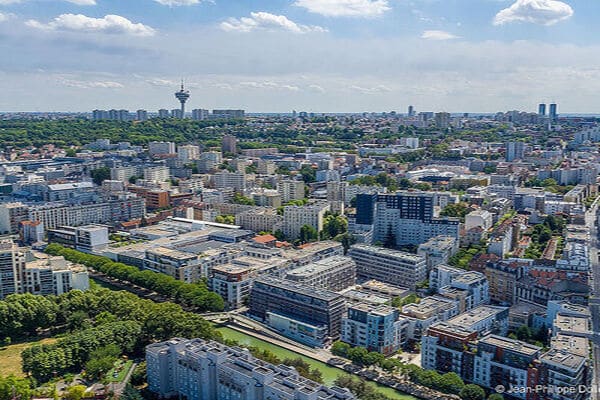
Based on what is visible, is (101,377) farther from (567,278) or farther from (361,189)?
(361,189)

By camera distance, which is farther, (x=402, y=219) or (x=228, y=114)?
(x=228, y=114)

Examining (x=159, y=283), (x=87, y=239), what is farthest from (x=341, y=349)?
(x=87, y=239)

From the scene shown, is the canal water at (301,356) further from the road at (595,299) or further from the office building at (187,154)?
the office building at (187,154)

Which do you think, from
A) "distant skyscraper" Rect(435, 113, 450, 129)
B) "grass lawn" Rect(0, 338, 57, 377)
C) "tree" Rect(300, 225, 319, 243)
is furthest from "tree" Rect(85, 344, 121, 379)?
"distant skyscraper" Rect(435, 113, 450, 129)

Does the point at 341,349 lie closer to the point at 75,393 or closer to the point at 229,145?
the point at 75,393

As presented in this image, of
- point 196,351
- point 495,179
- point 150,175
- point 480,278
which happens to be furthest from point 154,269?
point 495,179

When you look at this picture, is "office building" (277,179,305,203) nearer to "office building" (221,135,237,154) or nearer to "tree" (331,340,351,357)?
"tree" (331,340,351,357)
